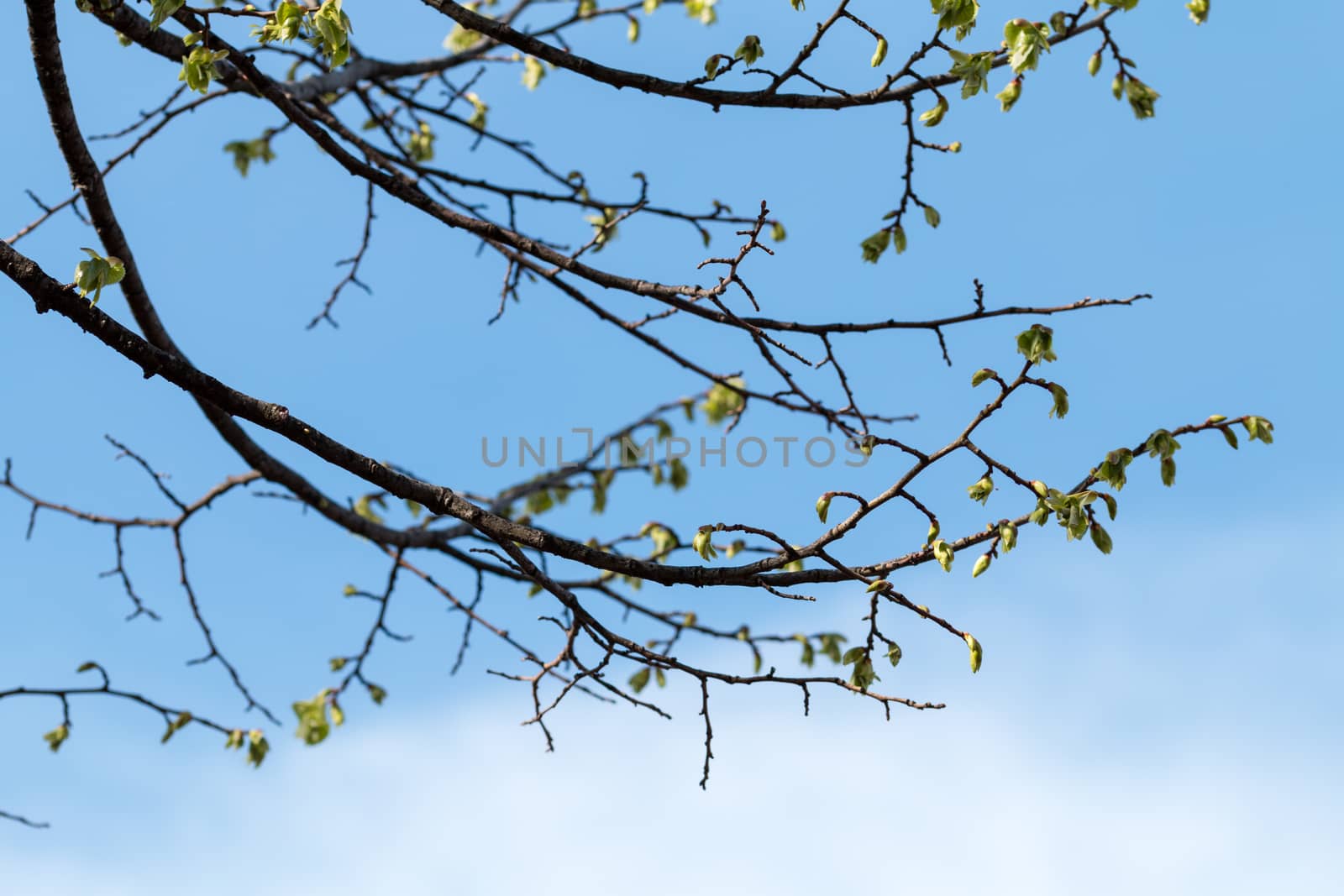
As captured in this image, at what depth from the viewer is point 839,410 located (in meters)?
4.31

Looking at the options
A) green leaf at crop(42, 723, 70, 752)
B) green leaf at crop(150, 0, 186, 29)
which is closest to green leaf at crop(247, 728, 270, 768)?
green leaf at crop(42, 723, 70, 752)

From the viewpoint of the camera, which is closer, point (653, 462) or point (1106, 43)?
point (1106, 43)

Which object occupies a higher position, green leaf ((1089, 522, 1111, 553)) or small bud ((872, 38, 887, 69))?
small bud ((872, 38, 887, 69))

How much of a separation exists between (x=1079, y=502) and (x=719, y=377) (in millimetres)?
2112

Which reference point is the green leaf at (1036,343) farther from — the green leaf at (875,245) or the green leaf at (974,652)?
the green leaf at (875,245)

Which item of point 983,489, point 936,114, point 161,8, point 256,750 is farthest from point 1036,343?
point 256,750

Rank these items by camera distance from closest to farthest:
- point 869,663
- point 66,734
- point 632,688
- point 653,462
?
point 869,663, point 66,734, point 632,688, point 653,462

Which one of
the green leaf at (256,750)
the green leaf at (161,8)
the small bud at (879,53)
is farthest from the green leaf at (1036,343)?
the green leaf at (256,750)

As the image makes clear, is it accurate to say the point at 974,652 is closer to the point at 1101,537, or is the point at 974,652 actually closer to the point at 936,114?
the point at 1101,537

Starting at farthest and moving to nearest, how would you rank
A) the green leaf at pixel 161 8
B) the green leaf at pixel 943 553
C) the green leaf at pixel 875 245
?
1. the green leaf at pixel 875 245
2. the green leaf at pixel 161 8
3. the green leaf at pixel 943 553

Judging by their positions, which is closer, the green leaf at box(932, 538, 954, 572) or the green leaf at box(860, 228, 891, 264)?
the green leaf at box(932, 538, 954, 572)

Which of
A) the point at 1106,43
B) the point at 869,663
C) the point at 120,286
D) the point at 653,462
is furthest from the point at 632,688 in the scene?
the point at 1106,43

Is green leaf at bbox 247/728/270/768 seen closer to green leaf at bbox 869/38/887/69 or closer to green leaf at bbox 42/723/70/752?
green leaf at bbox 42/723/70/752

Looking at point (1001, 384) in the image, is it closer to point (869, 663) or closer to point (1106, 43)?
point (869, 663)
